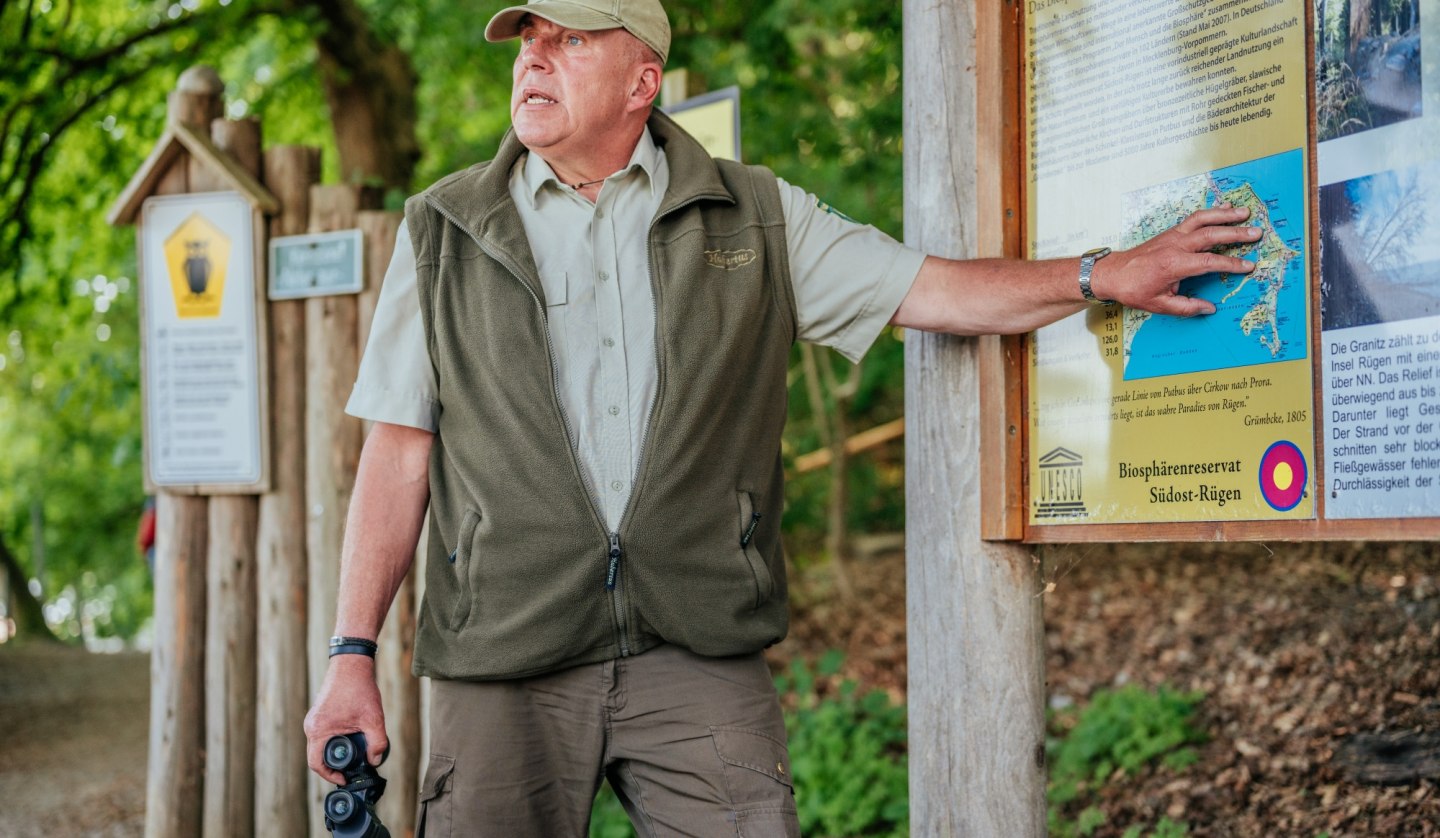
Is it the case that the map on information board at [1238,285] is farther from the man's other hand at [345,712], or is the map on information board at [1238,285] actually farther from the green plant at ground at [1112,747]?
the green plant at ground at [1112,747]

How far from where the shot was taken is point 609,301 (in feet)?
9.77

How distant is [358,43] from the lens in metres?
10.4

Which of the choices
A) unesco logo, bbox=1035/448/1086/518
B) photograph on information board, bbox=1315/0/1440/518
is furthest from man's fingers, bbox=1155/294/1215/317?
unesco logo, bbox=1035/448/1086/518

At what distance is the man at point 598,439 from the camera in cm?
284

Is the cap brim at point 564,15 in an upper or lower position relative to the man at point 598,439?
upper

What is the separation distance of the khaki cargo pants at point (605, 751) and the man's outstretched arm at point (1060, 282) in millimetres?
922

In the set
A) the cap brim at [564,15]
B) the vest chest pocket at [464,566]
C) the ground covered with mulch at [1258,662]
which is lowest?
the ground covered with mulch at [1258,662]

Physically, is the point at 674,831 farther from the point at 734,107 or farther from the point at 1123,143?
the point at 734,107

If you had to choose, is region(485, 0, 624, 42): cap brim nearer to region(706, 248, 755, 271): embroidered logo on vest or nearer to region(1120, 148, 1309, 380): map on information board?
region(706, 248, 755, 271): embroidered logo on vest

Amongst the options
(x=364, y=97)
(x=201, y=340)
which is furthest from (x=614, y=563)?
(x=364, y=97)

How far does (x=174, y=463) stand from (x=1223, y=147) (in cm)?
433

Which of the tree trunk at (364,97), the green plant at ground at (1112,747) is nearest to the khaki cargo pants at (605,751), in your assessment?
the green plant at ground at (1112,747)

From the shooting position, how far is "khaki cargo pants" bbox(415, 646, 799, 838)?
2.86 m

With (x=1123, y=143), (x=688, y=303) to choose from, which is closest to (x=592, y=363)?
(x=688, y=303)
